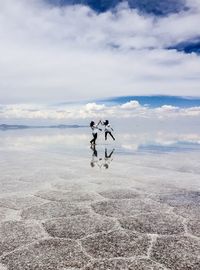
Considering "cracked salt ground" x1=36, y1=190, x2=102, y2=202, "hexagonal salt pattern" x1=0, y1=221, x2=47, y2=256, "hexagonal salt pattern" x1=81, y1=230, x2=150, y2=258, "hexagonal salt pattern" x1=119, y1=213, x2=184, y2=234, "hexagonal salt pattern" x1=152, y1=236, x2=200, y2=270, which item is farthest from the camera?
"cracked salt ground" x1=36, y1=190, x2=102, y2=202

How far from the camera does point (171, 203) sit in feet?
33.8

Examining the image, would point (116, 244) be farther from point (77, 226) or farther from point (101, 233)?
point (77, 226)

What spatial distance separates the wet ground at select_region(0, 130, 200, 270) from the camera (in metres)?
6.37

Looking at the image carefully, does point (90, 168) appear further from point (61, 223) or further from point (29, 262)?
point (29, 262)

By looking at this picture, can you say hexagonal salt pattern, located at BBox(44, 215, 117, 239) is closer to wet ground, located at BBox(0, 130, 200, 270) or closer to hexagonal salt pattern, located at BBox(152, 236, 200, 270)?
wet ground, located at BBox(0, 130, 200, 270)

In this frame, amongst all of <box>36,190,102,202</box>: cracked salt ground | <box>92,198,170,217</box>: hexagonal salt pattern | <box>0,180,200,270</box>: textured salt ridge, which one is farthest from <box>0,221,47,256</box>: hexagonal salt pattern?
<box>36,190,102,202</box>: cracked salt ground

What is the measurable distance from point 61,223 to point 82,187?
4.18 meters

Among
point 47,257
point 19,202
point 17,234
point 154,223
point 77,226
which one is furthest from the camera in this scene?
point 19,202

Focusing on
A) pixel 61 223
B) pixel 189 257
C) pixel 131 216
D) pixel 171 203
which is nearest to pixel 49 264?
pixel 61 223

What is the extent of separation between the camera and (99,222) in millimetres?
8398

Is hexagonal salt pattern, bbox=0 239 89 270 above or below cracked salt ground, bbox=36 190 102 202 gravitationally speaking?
below

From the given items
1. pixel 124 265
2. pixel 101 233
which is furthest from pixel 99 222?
pixel 124 265

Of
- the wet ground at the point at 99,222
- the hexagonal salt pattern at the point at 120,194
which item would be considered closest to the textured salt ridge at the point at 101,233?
the wet ground at the point at 99,222

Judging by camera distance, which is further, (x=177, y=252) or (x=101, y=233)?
(x=101, y=233)
